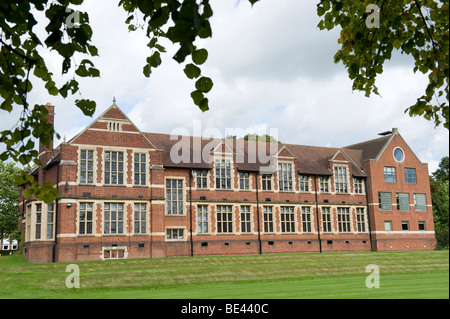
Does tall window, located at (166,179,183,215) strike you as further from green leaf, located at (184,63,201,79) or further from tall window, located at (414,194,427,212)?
green leaf, located at (184,63,201,79)

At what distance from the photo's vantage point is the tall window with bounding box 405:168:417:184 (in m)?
44.5

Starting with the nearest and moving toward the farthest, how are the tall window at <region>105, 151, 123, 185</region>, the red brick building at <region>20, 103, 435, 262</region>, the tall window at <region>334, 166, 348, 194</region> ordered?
the red brick building at <region>20, 103, 435, 262</region> < the tall window at <region>105, 151, 123, 185</region> < the tall window at <region>334, 166, 348, 194</region>

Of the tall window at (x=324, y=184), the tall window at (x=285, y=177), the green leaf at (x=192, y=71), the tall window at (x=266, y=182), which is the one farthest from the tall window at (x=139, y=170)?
the green leaf at (x=192, y=71)

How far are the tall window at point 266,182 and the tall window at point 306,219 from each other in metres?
3.81

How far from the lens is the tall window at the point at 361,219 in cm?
4214

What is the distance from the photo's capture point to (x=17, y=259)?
32.5m

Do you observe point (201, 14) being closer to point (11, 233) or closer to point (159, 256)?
point (159, 256)

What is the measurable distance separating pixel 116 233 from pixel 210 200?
7763mm

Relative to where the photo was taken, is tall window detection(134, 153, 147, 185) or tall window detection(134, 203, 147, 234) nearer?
tall window detection(134, 203, 147, 234)

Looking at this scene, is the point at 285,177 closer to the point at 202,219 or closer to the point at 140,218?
the point at 202,219

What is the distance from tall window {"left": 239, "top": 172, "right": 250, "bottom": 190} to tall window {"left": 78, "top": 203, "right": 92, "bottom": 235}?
1214cm

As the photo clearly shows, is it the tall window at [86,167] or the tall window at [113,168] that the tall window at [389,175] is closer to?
the tall window at [113,168]

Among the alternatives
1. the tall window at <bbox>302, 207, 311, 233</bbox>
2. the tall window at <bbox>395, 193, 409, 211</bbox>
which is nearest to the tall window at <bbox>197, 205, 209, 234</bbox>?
the tall window at <bbox>302, 207, 311, 233</bbox>

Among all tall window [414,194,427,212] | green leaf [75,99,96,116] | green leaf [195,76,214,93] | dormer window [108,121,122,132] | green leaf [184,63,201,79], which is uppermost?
dormer window [108,121,122,132]
